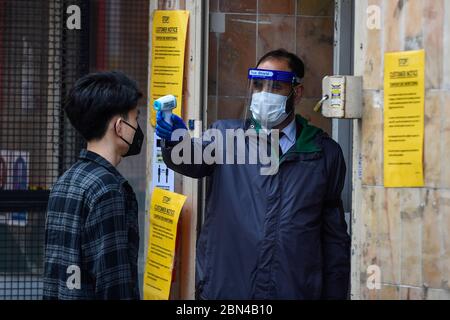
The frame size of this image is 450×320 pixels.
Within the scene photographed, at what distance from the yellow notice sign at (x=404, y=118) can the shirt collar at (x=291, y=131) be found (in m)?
0.65

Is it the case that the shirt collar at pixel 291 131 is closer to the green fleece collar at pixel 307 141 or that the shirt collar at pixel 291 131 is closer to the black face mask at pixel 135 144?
the green fleece collar at pixel 307 141

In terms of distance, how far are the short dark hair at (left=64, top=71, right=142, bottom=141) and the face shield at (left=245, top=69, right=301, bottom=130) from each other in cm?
102

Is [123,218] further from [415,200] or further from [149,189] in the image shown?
[149,189]

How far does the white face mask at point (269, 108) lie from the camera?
437cm

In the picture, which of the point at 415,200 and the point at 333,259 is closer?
the point at 415,200

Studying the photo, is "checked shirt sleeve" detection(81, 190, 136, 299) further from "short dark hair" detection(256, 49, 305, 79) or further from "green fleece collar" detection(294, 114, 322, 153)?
"short dark hair" detection(256, 49, 305, 79)

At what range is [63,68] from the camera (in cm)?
668

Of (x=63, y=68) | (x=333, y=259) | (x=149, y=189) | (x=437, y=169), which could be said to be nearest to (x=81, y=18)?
(x=63, y=68)

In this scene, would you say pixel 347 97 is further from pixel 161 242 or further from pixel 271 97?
pixel 161 242

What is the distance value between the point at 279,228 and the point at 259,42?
4.76ft

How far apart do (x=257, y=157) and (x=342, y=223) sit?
52 centimetres

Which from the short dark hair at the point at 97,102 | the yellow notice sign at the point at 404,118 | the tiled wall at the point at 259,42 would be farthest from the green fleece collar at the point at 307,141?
the short dark hair at the point at 97,102
